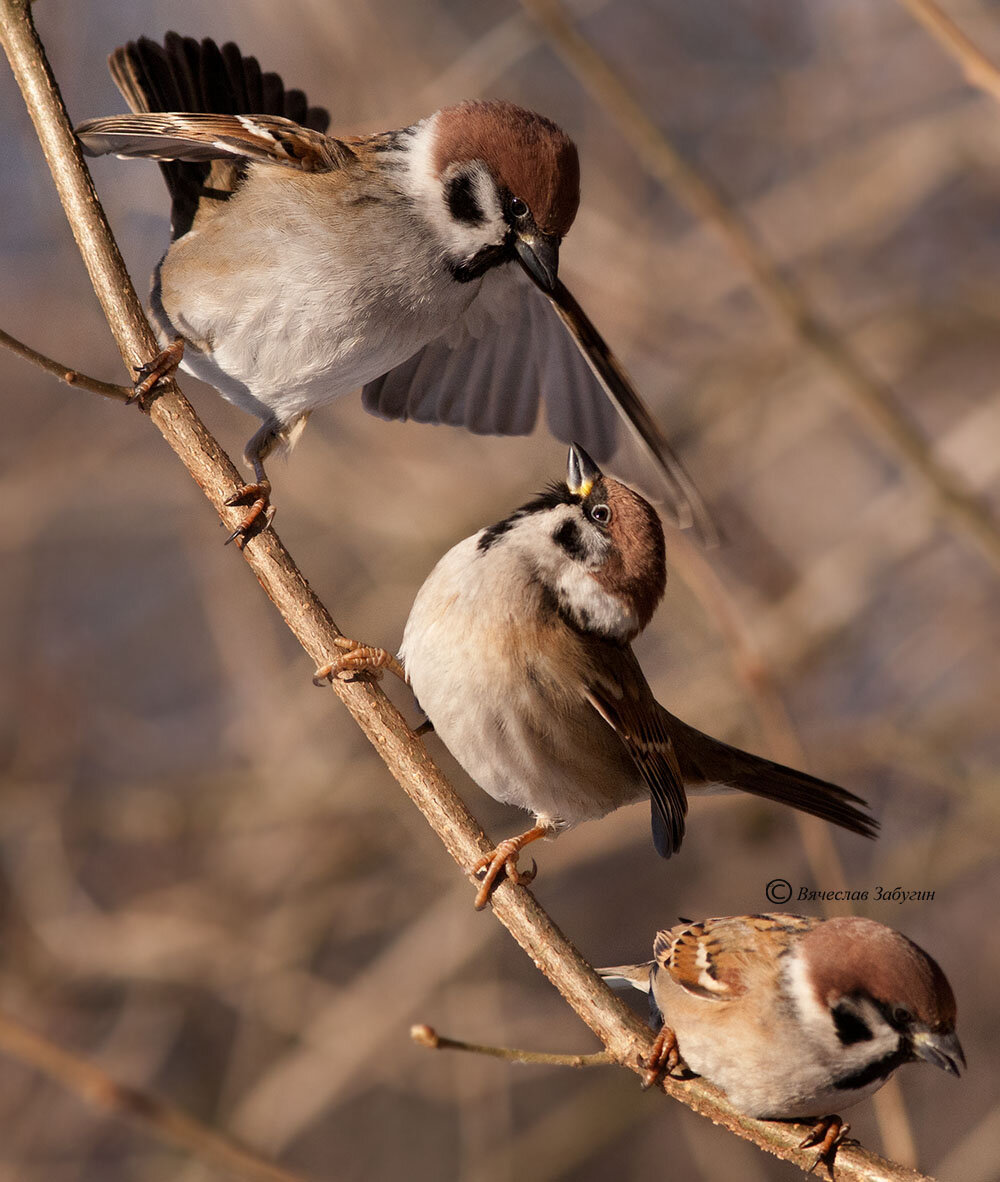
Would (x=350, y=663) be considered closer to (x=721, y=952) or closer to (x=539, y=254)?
(x=539, y=254)

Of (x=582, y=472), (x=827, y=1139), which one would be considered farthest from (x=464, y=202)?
(x=827, y=1139)

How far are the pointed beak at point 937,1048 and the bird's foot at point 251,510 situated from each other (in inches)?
59.1

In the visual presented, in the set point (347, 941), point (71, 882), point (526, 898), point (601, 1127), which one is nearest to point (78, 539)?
point (71, 882)

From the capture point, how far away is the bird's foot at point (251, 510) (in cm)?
226

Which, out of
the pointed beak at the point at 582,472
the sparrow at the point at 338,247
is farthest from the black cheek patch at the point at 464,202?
the pointed beak at the point at 582,472

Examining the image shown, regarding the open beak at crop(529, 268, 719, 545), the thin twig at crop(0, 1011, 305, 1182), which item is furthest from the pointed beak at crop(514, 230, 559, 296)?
the thin twig at crop(0, 1011, 305, 1182)

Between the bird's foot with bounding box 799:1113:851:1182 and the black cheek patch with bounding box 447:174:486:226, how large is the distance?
1866mm

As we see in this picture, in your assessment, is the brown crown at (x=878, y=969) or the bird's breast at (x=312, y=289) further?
the bird's breast at (x=312, y=289)

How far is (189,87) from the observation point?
2906mm

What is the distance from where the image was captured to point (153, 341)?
231 cm

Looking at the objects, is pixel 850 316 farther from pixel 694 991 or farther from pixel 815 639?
pixel 694 991

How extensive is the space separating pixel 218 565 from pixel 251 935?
147 centimetres

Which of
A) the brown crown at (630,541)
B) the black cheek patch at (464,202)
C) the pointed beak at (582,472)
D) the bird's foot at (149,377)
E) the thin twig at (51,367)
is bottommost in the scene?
the brown crown at (630,541)

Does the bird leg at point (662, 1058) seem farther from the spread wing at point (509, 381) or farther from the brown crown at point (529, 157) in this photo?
the brown crown at point (529, 157)
